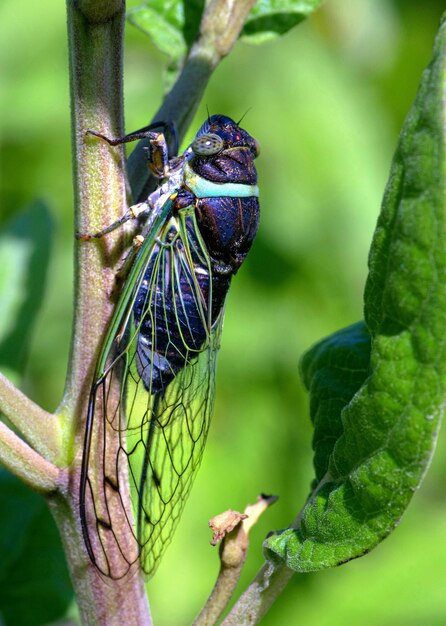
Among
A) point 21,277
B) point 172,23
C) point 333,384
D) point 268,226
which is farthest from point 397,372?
point 268,226

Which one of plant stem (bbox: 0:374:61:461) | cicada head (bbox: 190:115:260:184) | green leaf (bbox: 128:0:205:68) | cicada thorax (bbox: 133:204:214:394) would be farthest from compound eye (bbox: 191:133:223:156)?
plant stem (bbox: 0:374:61:461)

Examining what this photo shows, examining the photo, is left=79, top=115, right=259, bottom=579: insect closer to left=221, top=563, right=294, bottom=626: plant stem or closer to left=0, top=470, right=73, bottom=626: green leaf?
left=221, top=563, right=294, bottom=626: plant stem

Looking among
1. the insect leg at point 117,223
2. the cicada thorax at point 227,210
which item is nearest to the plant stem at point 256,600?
the insect leg at point 117,223

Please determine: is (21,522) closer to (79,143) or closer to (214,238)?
(214,238)

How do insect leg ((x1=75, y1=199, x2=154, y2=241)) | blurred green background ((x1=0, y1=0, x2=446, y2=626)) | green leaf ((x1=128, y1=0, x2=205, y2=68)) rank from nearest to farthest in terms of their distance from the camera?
1. insect leg ((x1=75, y1=199, x2=154, y2=241))
2. green leaf ((x1=128, y1=0, x2=205, y2=68))
3. blurred green background ((x1=0, y1=0, x2=446, y2=626))

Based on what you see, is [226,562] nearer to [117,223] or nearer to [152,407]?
[152,407]

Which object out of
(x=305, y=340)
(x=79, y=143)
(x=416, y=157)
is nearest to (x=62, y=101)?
(x=305, y=340)
